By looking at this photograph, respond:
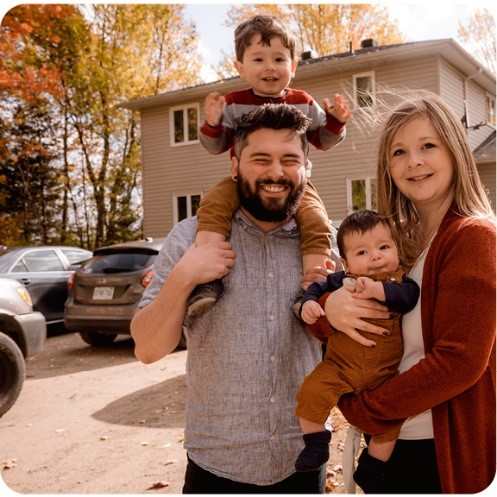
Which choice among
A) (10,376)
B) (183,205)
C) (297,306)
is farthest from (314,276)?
(183,205)

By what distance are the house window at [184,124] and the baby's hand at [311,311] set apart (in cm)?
1842

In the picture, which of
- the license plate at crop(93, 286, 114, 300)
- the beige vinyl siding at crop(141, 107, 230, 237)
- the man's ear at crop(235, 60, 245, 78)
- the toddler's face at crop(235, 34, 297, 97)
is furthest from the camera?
the beige vinyl siding at crop(141, 107, 230, 237)

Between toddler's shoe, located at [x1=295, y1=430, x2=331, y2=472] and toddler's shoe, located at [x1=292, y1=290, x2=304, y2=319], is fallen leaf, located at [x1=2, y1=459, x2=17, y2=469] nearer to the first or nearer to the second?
toddler's shoe, located at [x1=295, y1=430, x2=331, y2=472]

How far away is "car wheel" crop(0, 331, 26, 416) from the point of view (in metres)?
5.98

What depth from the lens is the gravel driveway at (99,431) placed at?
15.0ft

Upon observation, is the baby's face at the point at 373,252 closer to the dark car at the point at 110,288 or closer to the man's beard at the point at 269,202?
the man's beard at the point at 269,202

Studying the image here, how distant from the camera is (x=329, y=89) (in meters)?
17.7

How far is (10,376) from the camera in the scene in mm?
6035

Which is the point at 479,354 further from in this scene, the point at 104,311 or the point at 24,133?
the point at 24,133

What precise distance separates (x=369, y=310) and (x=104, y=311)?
728 cm

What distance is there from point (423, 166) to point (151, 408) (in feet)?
16.5

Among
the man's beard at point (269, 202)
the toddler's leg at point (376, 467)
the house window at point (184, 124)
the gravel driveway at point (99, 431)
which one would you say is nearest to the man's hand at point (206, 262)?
the man's beard at point (269, 202)

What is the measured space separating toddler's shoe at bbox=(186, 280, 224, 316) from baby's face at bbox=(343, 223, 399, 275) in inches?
22.9

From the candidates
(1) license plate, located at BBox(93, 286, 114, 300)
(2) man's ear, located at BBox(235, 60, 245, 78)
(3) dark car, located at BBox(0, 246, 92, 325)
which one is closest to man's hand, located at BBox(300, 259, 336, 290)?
(2) man's ear, located at BBox(235, 60, 245, 78)
